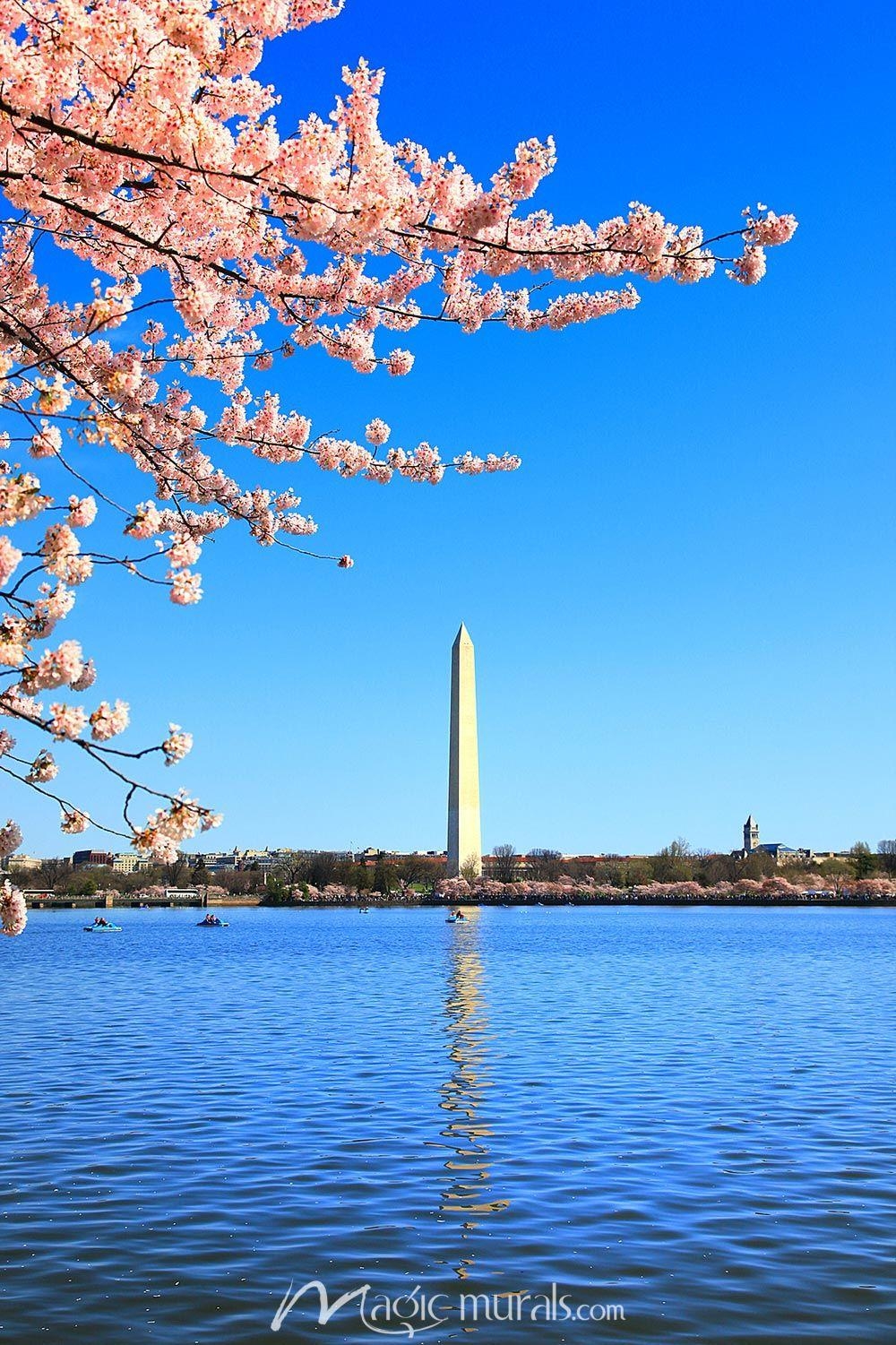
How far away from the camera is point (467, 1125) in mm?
12914

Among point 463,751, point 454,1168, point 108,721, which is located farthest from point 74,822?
point 463,751

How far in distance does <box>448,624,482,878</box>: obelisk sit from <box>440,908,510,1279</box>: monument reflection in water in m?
53.7

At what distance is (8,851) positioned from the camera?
6.00 metres

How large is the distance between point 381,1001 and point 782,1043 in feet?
34.9

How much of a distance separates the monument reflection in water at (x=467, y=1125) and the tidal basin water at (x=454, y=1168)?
0.05 m

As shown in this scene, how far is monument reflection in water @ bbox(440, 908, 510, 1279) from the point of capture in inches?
376

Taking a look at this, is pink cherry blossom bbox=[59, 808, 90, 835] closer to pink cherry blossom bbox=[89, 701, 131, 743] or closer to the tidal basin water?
pink cherry blossom bbox=[89, 701, 131, 743]

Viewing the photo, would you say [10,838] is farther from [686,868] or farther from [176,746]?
[686,868]

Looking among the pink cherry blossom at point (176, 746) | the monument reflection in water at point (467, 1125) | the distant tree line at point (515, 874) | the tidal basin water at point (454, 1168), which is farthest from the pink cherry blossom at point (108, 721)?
the distant tree line at point (515, 874)

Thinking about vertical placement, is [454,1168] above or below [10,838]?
below

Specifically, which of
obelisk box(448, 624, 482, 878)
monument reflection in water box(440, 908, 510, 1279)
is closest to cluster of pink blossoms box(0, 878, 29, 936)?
A: monument reflection in water box(440, 908, 510, 1279)

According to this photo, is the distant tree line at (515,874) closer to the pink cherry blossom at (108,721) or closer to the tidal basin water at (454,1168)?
the tidal basin water at (454,1168)

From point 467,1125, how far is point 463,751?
6922 centimetres

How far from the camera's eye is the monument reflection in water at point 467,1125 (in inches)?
376
